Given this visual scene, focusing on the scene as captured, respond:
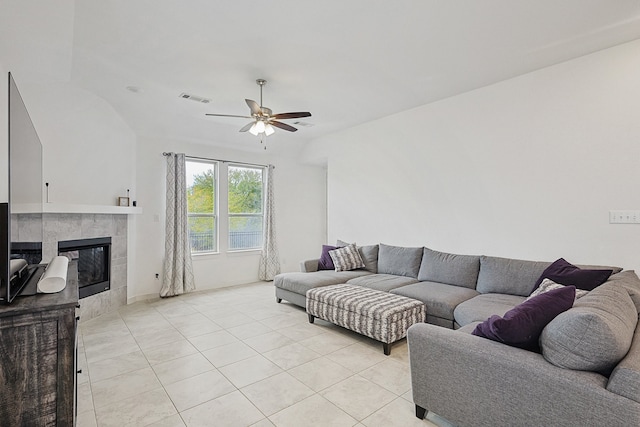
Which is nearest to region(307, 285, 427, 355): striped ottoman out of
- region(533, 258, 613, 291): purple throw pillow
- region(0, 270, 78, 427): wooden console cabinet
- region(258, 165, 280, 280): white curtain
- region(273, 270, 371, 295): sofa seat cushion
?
region(273, 270, 371, 295): sofa seat cushion

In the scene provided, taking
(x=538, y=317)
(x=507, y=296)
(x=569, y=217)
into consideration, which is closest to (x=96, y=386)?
(x=538, y=317)

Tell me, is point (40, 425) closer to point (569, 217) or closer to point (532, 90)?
point (569, 217)

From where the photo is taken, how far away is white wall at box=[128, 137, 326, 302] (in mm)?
4875

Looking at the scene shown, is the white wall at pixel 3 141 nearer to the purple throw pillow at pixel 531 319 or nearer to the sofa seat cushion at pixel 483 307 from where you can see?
the purple throw pillow at pixel 531 319

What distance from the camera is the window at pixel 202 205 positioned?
5422 millimetres

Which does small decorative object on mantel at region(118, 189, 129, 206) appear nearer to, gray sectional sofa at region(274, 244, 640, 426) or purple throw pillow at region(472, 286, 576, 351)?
gray sectional sofa at region(274, 244, 640, 426)

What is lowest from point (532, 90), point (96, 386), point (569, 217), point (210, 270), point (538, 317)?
point (96, 386)

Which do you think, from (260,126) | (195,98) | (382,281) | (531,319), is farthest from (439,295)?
(195,98)

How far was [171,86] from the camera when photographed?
3738 mm

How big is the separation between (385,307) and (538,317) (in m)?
1.55

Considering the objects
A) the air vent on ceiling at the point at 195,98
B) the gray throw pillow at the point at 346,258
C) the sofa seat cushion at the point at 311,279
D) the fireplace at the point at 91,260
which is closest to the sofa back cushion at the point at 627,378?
the sofa seat cushion at the point at 311,279

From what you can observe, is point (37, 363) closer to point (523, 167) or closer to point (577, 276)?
point (577, 276)

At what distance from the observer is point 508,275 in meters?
3.33

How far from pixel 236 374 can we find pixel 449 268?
2.69 meters
